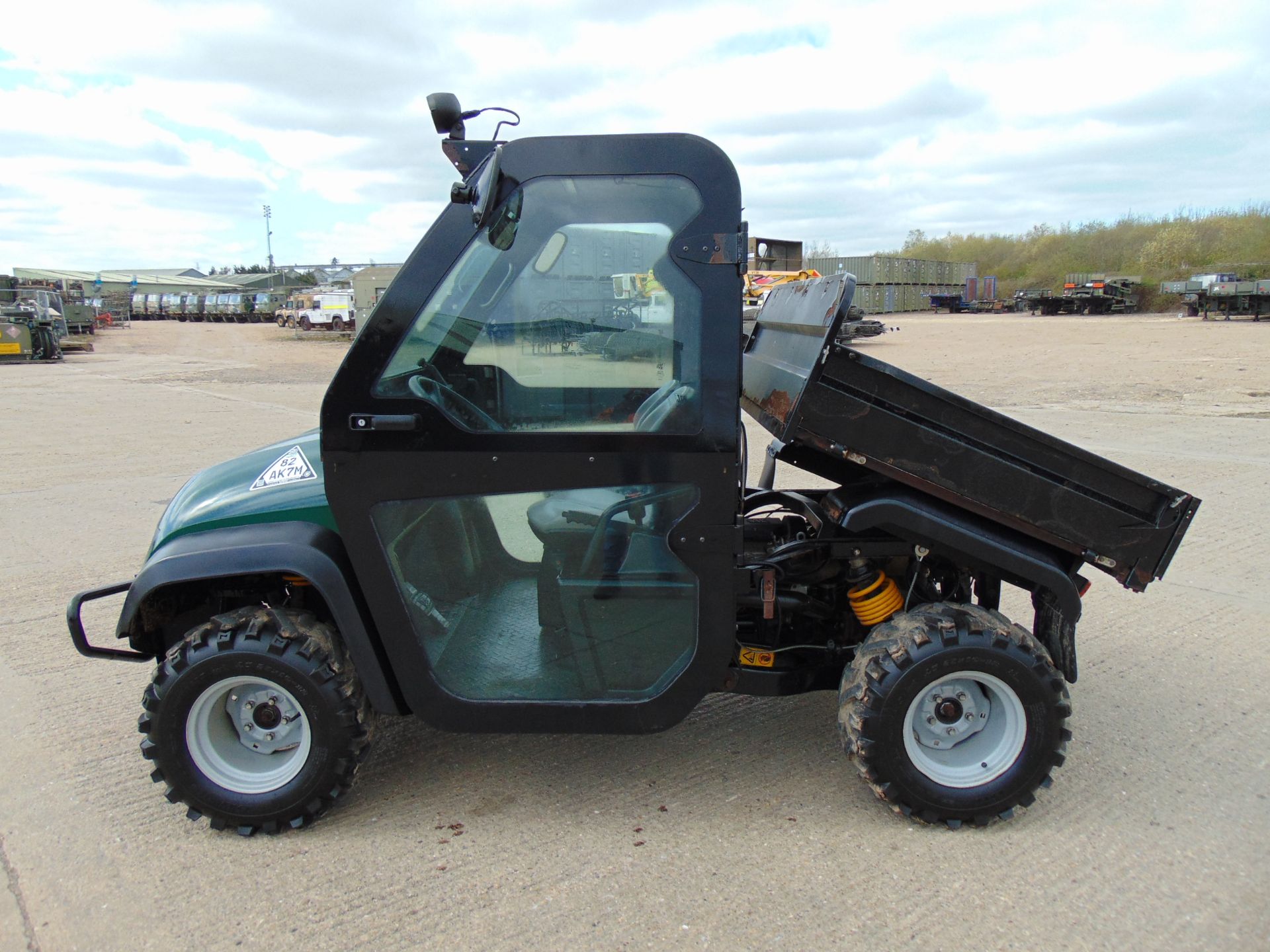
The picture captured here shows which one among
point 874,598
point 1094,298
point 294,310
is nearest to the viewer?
point 874,598

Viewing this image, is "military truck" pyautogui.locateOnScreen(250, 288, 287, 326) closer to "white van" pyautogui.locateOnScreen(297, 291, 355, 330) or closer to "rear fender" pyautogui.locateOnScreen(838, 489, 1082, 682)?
"white van" pyautogui.locateOnScreen(297, 291, 355, 330)

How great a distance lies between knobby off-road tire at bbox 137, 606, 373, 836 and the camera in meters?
2.82

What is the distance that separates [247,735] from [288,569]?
2.20 feet

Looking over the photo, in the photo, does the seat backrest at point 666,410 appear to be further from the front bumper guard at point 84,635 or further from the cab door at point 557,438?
the front bumper guard at point 84,635

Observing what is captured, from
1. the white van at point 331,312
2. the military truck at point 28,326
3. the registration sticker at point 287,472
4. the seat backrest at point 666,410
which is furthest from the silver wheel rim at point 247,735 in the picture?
the white van at point 331,312

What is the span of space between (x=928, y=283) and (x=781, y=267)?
26.3m

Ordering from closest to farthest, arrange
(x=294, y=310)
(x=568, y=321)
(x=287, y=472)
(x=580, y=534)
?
(x=568, y=321), (x=580, y=534), (x=287, y=472), (x=294, y=310)

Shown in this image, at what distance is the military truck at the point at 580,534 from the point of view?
8.62 feet

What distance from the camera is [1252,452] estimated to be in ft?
29.1

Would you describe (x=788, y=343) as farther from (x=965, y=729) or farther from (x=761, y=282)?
(x=761, y=282)

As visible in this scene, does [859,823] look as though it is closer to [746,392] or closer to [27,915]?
[746,392]

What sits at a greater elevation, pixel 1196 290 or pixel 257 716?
pixel 1196 290

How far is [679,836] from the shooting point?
2.88m

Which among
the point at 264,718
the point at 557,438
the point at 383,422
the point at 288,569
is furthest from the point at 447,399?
the point at 264,718
